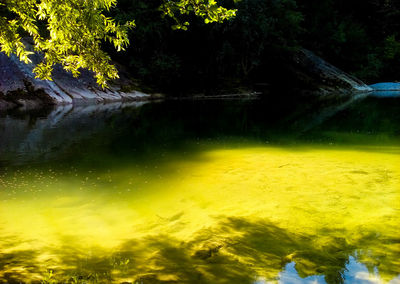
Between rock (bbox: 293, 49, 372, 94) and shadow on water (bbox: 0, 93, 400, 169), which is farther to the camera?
rock (bbox: 293, 49, 372, 94)

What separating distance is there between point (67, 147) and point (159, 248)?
7927 millimetres

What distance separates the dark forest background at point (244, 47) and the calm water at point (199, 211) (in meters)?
14.6

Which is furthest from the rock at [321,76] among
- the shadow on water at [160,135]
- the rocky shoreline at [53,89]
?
the shadow on water at [160,135]

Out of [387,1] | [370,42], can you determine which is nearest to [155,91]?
[370,42]

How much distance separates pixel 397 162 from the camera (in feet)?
31.3

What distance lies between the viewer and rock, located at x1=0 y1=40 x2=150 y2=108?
2645 centimetres

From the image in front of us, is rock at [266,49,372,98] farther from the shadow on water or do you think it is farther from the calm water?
the calm water

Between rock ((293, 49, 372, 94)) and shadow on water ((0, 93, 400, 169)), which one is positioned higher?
rock ((293, 49, 372, 94))

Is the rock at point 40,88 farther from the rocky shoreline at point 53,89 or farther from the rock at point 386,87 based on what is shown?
the rock at point 386,87

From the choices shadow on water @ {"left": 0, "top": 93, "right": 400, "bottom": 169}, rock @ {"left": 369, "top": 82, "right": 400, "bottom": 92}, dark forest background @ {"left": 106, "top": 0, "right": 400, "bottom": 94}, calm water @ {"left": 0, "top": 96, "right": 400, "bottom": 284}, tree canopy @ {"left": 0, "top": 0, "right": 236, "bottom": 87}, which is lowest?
calm water @ {"left": 0, "top": 96, "right": 400, "bottom": 284}

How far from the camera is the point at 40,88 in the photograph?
2728cm

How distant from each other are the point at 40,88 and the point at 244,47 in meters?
19.2

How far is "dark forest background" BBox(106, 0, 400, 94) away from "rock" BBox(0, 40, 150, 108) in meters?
5.08

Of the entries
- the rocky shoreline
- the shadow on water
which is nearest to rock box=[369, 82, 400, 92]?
the rocky shoreline
